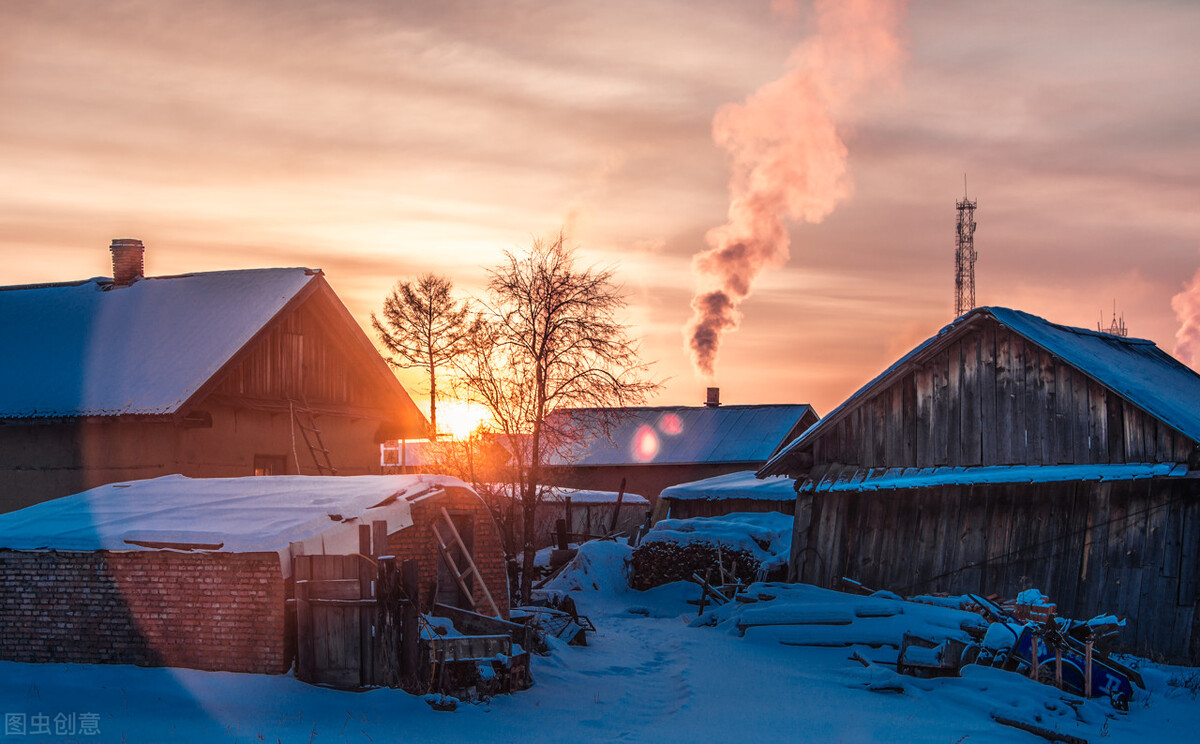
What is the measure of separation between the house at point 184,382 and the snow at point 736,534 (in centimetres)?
717

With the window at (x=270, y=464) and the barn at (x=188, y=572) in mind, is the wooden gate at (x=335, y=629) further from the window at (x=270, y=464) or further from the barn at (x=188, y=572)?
the window at (x=270, y=464)

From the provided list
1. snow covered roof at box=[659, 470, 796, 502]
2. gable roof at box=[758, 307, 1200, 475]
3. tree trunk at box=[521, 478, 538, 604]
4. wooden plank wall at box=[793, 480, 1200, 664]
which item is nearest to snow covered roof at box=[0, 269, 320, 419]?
tree trunk at box=[521, 478, 538, 604]

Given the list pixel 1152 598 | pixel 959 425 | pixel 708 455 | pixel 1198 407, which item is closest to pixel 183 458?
pixel 959 425

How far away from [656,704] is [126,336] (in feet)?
51.2

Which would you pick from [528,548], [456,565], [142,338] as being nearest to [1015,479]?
[456,565]

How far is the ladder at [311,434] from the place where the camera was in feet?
80.1

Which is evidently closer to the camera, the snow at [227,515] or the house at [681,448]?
the snow at [227,515]

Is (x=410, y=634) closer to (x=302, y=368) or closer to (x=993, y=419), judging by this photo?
(x=993, y=419)

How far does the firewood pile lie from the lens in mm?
27922

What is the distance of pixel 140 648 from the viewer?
45.3 ft

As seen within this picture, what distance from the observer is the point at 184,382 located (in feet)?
71.0

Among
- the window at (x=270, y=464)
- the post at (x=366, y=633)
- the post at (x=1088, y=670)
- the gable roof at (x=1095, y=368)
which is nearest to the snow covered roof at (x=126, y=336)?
the window at (x=270, y=464)

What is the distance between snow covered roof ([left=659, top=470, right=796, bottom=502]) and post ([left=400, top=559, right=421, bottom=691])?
62.7 ft

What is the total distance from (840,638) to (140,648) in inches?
413
